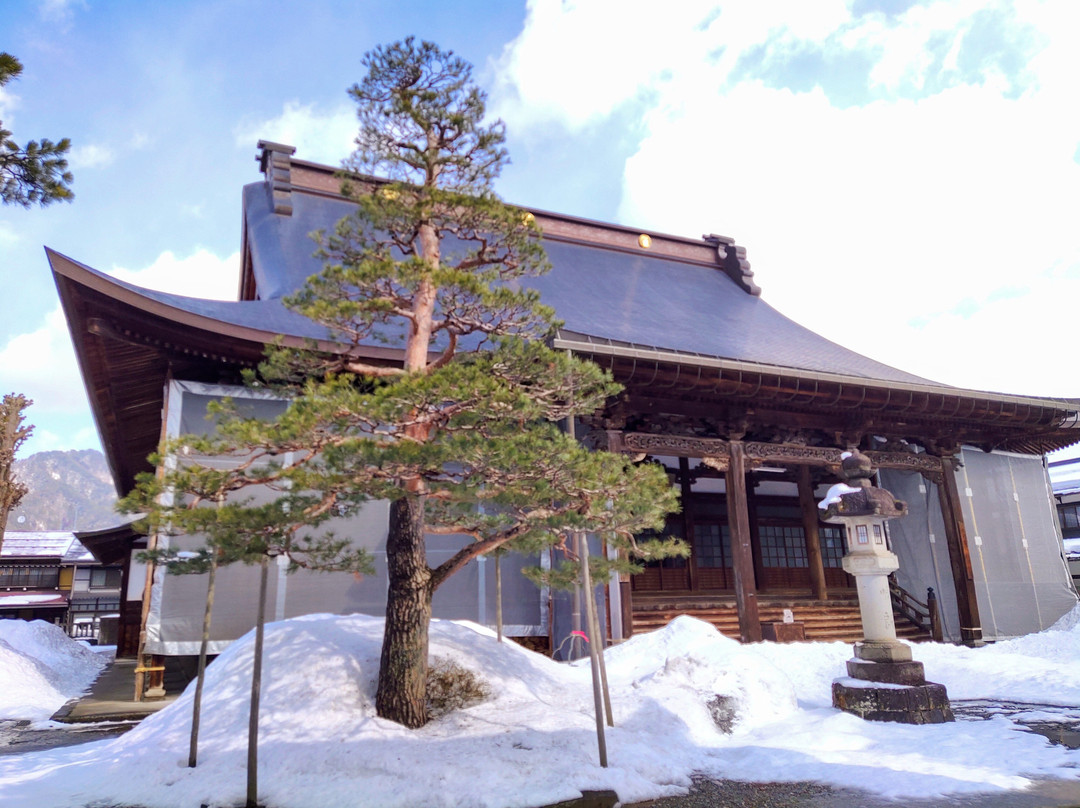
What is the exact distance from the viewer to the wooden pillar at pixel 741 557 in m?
10.4

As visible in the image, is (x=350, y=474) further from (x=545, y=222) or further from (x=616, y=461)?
(x=545, y=222)

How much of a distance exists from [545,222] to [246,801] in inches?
565

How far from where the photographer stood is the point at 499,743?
5266mm

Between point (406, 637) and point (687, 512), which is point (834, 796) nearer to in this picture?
point (406, 637)

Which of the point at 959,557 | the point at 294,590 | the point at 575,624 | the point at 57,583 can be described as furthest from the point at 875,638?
the point at 57,583

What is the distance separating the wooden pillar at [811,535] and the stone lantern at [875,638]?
20.9 ft

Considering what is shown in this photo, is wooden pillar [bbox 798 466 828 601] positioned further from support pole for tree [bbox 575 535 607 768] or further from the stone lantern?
support pole for tree [bbox 575 535 607 768]

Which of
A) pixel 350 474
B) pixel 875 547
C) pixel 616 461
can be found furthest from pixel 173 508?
pixel 875 547

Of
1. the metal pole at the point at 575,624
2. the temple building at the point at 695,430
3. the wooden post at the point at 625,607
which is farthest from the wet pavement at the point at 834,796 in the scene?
the wooden post at the point at 625,607

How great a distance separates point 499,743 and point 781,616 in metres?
8.53

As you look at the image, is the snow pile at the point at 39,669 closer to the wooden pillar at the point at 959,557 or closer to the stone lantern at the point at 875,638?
the stone lantern at the point at 875,638

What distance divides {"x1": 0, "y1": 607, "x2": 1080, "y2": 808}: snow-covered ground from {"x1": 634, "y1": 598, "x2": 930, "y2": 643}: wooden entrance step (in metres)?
3.80

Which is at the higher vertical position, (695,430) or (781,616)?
(695,430)

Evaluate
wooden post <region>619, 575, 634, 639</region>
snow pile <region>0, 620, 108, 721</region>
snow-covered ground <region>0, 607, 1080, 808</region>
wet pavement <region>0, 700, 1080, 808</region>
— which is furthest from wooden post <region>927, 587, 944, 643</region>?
snow pile <region>0, 620, 108, 721</region>
